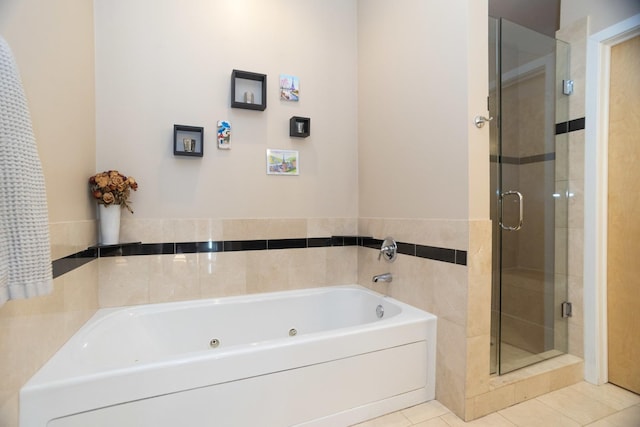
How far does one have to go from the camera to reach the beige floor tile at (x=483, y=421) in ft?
4.98

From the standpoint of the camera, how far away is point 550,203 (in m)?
2.10

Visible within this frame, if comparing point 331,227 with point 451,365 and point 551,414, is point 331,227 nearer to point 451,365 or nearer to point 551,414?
point 451,365

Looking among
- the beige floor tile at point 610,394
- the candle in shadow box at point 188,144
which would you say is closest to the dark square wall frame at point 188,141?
the candle in shadow box at point 188,144

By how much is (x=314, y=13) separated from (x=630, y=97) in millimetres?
2180

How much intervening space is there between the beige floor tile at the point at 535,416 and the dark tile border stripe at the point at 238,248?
2.78ft

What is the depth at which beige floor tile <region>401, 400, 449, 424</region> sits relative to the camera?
1.57 metres

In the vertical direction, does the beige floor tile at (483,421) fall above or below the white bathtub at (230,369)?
below

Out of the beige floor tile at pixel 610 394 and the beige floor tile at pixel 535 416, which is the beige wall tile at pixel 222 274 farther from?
the beige floor tile at pixel 610 394

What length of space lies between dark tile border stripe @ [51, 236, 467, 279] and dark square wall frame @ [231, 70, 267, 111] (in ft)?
3.19

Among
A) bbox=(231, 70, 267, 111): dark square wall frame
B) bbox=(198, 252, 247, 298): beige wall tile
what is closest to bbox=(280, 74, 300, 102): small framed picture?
bbox=(231, 70, 267, 111): dark square wall frame

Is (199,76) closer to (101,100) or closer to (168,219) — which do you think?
(101,100)

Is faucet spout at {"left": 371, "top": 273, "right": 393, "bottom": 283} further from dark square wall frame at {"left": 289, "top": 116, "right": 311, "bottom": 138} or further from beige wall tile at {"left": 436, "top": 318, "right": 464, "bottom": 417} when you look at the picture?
dark square wall frame at {"left": 289, "top": 116, "right": 311, "bottom": 138}

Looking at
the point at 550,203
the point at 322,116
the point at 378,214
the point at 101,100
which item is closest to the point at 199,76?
the point at 101,100

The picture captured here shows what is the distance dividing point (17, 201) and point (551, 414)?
240 centimetres
